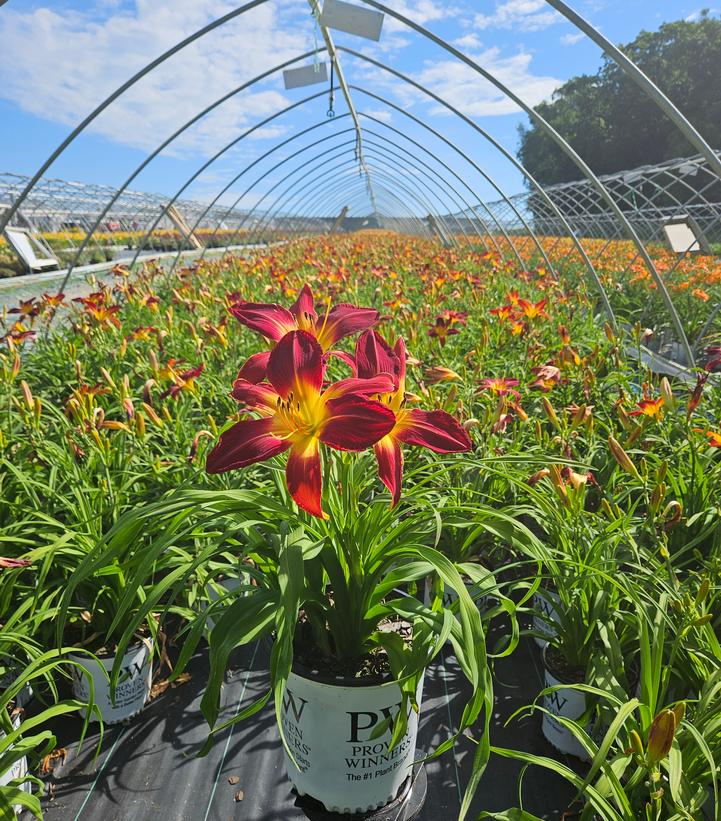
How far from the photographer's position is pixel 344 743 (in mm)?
1280

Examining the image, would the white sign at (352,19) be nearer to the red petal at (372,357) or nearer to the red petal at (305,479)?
the red petal at (372,357)

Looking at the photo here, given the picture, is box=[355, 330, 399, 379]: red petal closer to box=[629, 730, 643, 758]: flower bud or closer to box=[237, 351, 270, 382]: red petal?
box=[237, 351, 270, 382]: red petal

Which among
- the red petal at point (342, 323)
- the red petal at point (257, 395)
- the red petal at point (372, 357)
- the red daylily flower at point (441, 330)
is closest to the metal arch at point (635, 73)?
the red daylily flower at point (441, 330)

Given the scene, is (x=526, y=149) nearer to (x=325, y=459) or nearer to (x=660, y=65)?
(x=660, y=65)

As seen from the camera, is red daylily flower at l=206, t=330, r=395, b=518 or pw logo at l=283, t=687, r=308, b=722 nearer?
red daylily flower at l=206, t=330, r=395, b=518

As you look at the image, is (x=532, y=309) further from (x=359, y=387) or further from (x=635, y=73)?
(x=359, y=387)

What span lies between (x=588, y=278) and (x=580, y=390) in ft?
22.9

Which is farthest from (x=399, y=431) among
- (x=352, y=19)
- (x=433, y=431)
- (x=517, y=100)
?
(x=517, y=100)

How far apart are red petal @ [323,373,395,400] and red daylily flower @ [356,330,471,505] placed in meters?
0.02

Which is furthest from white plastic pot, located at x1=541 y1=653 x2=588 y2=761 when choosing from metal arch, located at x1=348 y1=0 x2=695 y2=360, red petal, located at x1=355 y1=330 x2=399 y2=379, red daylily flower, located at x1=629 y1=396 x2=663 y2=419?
metal arch, located at x1=348 y1=0 x2=695 y2=360

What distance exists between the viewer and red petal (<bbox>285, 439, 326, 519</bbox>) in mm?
903

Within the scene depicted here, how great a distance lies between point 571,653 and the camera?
1.64m

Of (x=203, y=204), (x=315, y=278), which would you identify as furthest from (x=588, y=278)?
(x=203, y=204)

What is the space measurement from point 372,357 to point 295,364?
0.22 metres
